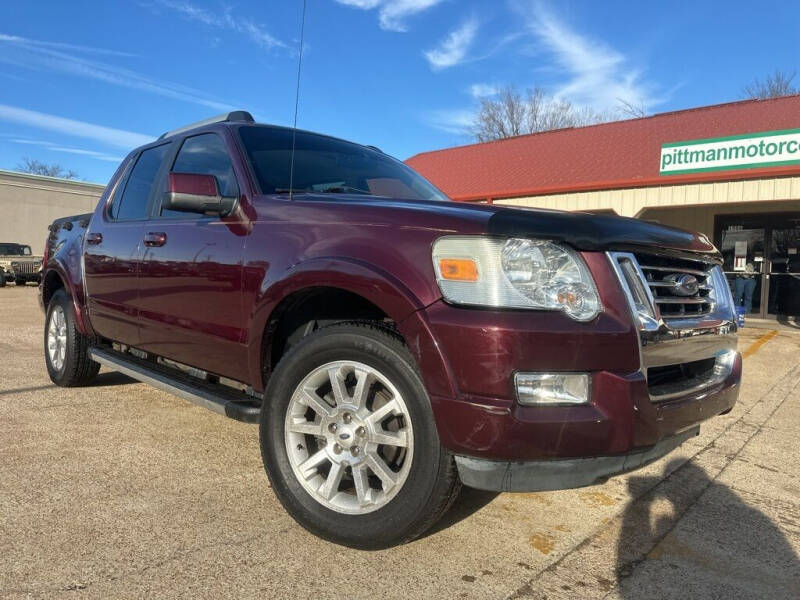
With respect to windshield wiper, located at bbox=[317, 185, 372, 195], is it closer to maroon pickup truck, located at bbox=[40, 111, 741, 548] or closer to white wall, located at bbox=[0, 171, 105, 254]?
maroon pickup truck, located at bbox=[40, 111, 741, 548]

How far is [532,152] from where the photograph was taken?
16.4m

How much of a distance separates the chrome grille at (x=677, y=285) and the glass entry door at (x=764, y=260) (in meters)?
11.2

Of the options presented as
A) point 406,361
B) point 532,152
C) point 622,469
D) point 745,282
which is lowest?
point 622,469

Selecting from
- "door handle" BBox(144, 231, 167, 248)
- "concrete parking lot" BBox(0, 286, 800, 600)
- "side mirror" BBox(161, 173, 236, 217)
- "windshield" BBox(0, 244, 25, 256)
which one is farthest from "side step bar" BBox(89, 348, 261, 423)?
"windshield" BBox(0, 244, 25, 256)

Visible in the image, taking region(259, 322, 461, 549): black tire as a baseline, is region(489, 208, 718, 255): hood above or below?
above

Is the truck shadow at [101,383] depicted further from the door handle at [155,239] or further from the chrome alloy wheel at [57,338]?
the door handle at [155,239]

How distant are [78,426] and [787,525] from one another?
408cm

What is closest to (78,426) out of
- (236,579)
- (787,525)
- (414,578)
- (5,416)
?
(5,416)

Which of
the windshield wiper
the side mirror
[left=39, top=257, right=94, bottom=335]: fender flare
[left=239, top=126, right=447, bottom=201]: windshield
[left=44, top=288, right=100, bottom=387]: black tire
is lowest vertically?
[left=44, top=288, right=100, bottom=387]: black tire

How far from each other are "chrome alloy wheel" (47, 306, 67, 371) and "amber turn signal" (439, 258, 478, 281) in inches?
159

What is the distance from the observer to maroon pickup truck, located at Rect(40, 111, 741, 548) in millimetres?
2072

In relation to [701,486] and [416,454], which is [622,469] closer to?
[416,454]

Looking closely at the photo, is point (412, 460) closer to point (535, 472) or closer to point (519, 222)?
point (535, 472)

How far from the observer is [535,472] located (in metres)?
2.10
